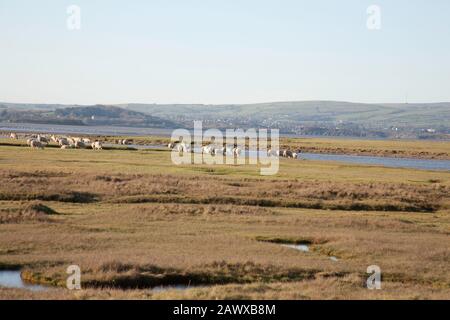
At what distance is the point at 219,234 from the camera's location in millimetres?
27688

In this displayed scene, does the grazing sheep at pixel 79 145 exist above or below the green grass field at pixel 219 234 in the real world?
above

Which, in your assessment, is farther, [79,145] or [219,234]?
[79,145]

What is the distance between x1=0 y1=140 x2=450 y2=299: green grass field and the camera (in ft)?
64.5

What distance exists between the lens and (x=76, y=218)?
30062mm

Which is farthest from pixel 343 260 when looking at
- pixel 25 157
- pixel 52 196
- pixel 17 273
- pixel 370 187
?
pixel 25 157

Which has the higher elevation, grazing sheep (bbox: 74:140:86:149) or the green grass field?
grazing sheep (bbox: 74:140:86:149)

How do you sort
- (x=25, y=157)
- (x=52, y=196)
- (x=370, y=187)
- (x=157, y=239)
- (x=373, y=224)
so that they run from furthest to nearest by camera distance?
1. (x=25, y=157)
2. (x=370, y=187)
3. (x=52, y=196)
4. (x=373, y=224)
5. (x=157, y=239)

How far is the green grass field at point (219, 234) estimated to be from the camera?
19.7 meters

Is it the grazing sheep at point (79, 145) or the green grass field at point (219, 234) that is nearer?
the green grass field at point (219, 234)

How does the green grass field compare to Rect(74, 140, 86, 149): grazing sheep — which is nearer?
the green grass field

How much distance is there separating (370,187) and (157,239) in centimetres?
2346

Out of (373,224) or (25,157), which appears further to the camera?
(25,157)
